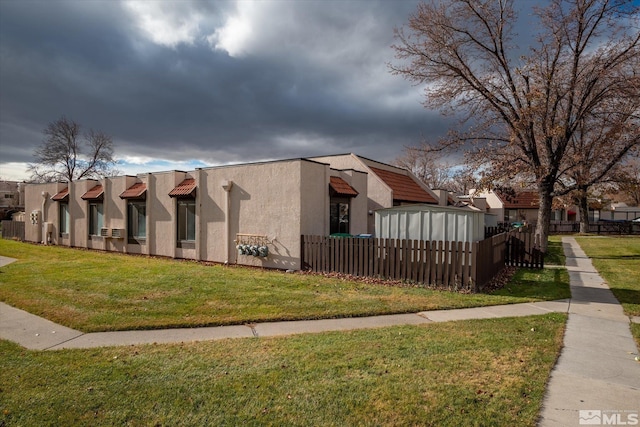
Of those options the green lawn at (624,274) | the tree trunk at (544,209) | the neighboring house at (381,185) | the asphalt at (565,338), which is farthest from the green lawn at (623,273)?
the neighboring house at (381,185)

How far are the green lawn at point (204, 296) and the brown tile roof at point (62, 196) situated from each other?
10888mm

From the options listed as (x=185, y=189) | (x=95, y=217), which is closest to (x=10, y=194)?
(x=95, y=217)

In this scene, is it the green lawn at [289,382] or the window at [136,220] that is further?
the window at [136,220]

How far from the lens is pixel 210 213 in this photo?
1450 centimetres

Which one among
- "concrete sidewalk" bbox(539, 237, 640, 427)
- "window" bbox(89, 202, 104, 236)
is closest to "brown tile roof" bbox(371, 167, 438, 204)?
"concrete sidewalk" bbox(539, 237, 640, 427)

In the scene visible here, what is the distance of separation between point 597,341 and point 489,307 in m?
2.27

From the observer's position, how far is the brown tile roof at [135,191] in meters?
17.0

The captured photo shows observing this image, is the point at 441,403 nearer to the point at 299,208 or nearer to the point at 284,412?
the point at 284,412

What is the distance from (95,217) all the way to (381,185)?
1543 cm

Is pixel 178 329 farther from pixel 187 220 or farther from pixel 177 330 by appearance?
pixel 187 220

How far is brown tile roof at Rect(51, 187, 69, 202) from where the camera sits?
71.0 ft

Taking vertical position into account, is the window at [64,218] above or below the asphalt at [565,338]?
above

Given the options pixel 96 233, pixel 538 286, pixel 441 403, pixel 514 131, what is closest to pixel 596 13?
pixel 514 131

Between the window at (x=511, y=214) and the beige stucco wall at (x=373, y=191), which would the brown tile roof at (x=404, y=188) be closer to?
the beige stucco wall at (x=373, y=191)
